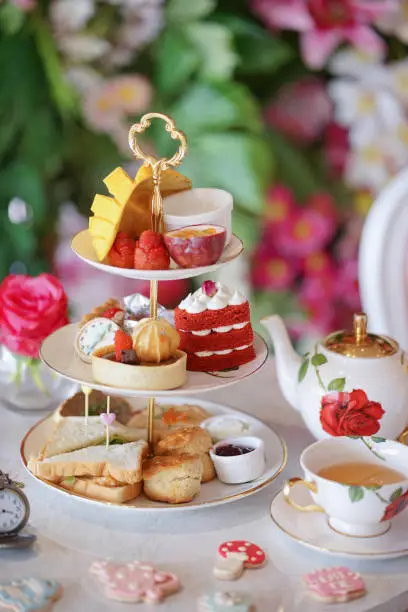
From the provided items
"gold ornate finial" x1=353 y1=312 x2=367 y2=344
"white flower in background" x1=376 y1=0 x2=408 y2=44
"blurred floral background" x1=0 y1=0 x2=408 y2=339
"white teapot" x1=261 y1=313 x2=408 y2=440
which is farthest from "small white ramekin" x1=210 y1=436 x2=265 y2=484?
"white flower in background" x1=376 y1=0 x2=408 y2=44

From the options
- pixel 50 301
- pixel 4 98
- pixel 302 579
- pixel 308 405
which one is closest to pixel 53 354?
pixel 50 301

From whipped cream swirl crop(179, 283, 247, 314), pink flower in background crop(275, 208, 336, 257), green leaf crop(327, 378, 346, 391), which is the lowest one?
pink flower in background crop(275, 208, 336, 257)

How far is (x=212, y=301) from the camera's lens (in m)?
1.47

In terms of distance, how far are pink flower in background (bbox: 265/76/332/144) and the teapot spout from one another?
144 centimetres

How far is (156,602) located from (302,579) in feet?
0.58

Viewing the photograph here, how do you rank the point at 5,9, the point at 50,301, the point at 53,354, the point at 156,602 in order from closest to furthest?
the point at 156,602
the point at 53,354
the point at 50,301
the point at 5,9

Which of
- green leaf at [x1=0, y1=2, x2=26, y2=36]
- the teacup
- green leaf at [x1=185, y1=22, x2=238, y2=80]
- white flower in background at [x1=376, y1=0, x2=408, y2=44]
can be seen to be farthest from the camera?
white flower in background at [x1=376, y1=0, x2=408, y2=44]

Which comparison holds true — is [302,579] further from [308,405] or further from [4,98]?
[4,98]

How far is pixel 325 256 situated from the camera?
3.12 meters

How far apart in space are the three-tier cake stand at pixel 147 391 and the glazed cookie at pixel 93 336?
0.05ft

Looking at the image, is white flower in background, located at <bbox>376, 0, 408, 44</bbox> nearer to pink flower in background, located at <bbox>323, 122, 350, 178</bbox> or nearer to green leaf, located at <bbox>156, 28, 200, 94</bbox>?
pink flower in background, located at <bbox>323, 122, 350, 178</bbox>

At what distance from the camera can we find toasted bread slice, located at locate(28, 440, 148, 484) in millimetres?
1396

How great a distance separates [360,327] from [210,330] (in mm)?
225

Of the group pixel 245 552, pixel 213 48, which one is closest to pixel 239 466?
pixel 245 552
